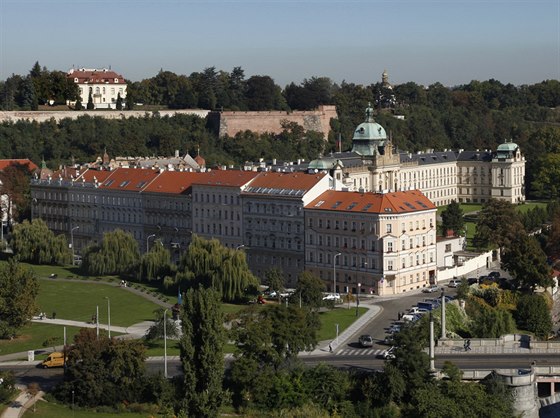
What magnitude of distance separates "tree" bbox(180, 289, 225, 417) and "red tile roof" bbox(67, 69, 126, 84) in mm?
102194

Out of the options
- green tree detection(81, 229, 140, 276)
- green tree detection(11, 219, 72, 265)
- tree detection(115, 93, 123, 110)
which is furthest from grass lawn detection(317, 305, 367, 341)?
tree detection(115, 93, 123, 110)

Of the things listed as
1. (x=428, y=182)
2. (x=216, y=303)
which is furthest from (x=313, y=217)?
(x=428, y=182)

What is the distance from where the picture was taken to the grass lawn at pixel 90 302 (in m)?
74.6

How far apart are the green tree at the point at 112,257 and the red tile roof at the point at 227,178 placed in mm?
7898

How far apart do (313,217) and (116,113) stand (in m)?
62.4

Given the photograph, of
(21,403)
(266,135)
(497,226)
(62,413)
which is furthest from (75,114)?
(62,413)

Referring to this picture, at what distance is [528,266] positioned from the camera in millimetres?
81250

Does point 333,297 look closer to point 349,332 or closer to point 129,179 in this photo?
point 349,332

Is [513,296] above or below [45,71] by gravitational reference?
below

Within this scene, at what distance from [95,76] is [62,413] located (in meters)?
105

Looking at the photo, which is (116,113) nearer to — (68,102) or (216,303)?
(68,102)

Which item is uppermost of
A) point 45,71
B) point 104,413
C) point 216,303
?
point 45,71

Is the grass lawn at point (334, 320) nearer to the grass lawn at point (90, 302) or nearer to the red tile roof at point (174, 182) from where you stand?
the grass lawn at point (90, 302)

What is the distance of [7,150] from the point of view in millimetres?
129500
